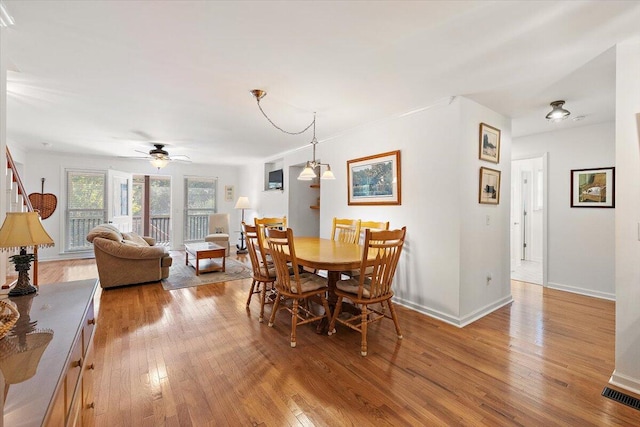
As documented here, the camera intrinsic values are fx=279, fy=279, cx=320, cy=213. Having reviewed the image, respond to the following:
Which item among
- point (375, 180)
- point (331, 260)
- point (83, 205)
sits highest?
point (375, 180)

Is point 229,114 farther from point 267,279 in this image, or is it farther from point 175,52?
point 267,279

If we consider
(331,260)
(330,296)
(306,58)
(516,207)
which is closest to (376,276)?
(331,260)

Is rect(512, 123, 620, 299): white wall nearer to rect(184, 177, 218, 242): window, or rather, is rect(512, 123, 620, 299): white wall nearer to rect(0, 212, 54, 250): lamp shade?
rect(0, 212, 54, 250): lamp shade

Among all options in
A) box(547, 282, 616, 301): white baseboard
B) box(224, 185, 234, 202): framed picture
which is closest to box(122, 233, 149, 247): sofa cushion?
box(224, 185, 234, 202): framed picture

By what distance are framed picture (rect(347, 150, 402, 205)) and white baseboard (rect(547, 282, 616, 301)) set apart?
2776mm

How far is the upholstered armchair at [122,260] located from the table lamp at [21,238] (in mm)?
2510

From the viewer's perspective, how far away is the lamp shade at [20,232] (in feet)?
4.98

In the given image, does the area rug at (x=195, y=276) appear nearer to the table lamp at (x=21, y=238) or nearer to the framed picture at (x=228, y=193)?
the table lamp at (x=21, y=238)

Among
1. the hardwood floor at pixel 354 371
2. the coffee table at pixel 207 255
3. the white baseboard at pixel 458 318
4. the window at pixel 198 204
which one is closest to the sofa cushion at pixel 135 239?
the coffee table at pixel 207 255

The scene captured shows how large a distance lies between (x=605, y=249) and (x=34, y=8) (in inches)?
233

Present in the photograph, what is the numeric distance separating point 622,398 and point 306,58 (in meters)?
3.09

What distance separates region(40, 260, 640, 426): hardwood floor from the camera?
1.61m

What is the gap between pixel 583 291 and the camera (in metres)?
3.77

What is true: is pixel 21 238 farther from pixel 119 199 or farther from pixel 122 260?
pixel 119 199
